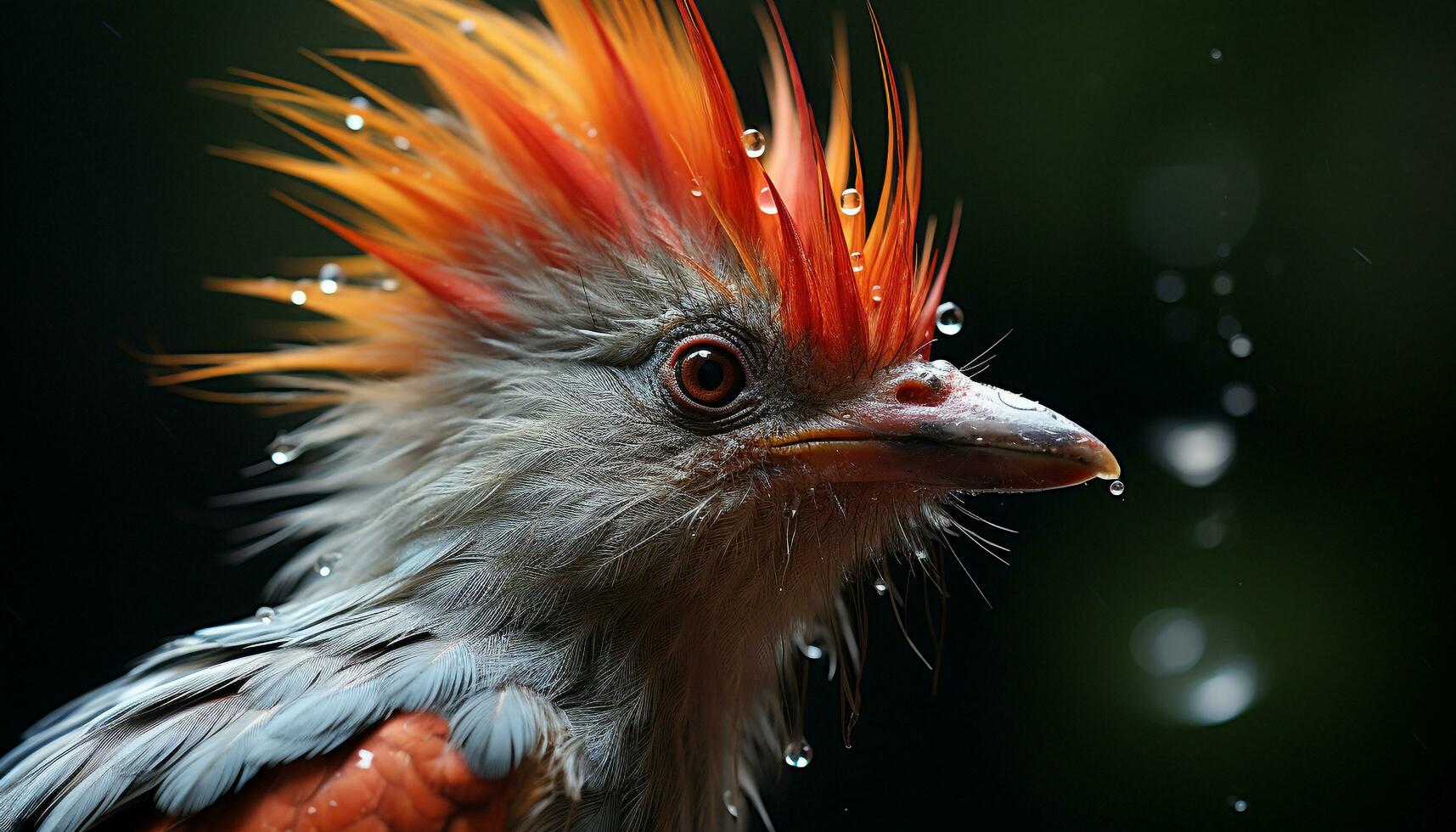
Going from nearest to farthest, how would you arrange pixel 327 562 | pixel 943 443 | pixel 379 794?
pixel 379 794 < pixel 943 443 < pixel 327 562

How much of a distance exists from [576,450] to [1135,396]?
98cm

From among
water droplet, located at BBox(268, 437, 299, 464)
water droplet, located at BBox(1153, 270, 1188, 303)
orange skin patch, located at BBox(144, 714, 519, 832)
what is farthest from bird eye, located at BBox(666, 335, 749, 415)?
water droplet, located at BBox(1153, 270, 1188, 303)

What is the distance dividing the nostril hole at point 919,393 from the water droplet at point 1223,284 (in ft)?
2.66

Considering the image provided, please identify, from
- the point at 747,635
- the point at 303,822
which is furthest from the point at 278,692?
the point at 747,635

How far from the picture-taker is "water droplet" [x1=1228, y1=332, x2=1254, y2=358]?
5.35 ft

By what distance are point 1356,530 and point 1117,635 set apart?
375 mm

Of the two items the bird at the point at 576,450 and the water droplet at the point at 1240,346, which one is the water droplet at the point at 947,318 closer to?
the bird at the point at 576,450

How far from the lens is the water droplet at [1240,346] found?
1.63 metres

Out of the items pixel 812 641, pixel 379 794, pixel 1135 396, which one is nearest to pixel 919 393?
pixel 812 641

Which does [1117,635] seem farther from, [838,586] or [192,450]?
[192,450]

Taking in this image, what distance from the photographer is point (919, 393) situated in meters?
1.06

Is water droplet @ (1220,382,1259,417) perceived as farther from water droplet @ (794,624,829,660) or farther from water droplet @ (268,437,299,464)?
water droplet @ (268,437,299,464)

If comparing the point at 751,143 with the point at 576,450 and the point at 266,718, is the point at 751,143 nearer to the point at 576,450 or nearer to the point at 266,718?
the point at 576,450

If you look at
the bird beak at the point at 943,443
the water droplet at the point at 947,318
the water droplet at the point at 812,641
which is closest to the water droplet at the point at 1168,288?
the water droplet at the point at 947,318
